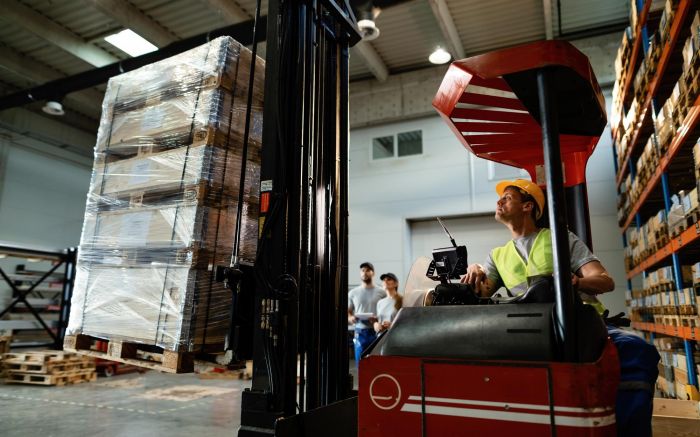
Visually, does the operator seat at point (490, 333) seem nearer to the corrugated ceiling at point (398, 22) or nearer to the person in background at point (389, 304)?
the person in background at point (389, 304)

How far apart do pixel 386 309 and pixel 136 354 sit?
11.9 ft

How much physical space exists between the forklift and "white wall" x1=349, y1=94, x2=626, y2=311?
6624 millimetres

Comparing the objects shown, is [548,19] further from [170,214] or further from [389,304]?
[170,214]

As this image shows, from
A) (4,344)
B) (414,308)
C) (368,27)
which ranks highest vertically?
(368,27)

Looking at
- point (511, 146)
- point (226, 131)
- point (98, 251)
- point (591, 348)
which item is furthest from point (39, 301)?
point (591, 348)

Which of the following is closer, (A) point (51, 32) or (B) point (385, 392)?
(B) point (385, 392)

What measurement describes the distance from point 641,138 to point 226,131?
5.73m

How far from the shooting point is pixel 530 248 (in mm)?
2590

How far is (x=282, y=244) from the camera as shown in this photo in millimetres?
2764

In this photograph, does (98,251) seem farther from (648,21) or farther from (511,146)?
(648,21)

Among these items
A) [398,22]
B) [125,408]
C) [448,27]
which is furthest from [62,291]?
[448,27]

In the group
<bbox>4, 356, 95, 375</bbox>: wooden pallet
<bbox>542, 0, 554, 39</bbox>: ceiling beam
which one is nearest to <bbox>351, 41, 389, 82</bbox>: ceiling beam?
<bbox>542, 0, 554, 39</bbox>: ceiling beam

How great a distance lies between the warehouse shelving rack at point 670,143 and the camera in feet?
12.6

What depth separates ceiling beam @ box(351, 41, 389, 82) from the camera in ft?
31.4
